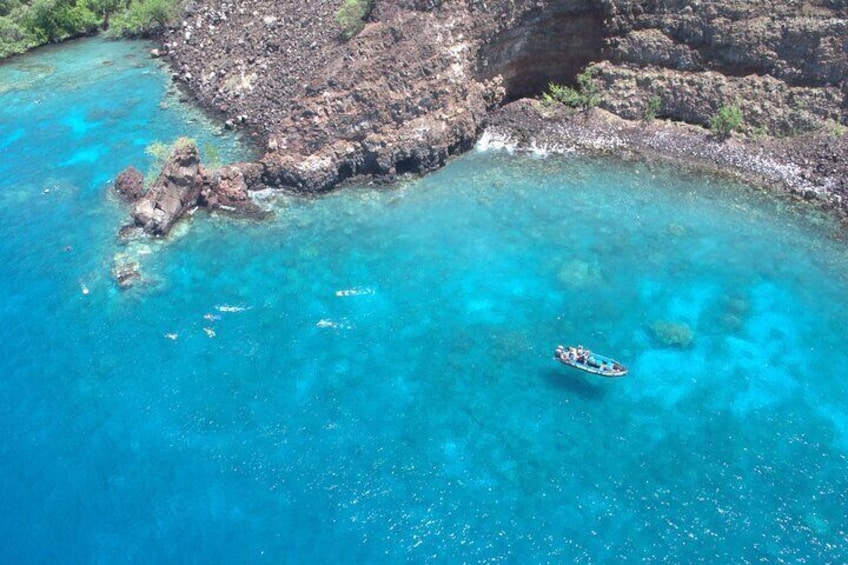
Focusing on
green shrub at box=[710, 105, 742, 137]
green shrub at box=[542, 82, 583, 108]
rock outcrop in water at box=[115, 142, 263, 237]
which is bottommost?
rock outcrop in water at box=[115, 142, 263, 237]

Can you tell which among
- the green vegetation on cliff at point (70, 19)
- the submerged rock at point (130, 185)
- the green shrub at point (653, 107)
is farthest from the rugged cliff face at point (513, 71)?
the green vegetation on cliff at point (70, 19)

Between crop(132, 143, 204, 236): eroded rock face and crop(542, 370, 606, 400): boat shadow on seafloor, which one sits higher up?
crop(132, 143, 204, 236): eroded rock face

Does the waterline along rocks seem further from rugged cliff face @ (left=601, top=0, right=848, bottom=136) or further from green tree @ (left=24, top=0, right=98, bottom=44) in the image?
green tree @ (left=24, top=0, right=98, bottom=44)

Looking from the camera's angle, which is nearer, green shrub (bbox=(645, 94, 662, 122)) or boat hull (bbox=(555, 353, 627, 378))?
boat hull (bbox=(555, 353, 627, 378))

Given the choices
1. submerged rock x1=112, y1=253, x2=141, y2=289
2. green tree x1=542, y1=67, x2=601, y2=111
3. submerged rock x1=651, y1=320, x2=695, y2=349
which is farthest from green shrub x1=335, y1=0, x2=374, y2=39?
submerged rock x1=651, y1=320, x2=695, y2=349

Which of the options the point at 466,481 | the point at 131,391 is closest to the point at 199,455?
the point at 131,391

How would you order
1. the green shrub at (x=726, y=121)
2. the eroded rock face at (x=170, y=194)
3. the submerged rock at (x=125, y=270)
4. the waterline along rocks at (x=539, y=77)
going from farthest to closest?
the green shrub at (x=726, y=121), the waterline along rocks at (x=539, y=77), the eroded rock face at (x=170, y=194), the submerged rock at (x=125, y=270)

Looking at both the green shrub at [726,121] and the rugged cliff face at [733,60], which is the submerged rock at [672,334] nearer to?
the green shrub at [726,121]

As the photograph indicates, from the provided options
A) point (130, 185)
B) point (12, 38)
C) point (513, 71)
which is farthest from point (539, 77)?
point (12, 38)

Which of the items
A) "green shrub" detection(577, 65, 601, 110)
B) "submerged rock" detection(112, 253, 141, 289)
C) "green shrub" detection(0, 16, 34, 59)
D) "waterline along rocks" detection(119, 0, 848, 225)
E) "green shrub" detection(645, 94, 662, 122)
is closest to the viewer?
"submerged rock" detection(112, 253, 141, 289)
